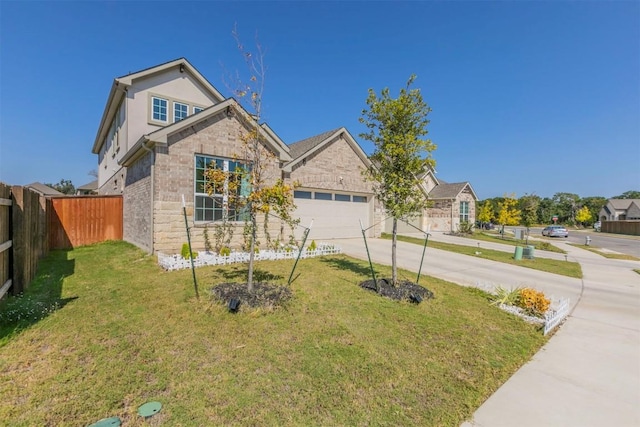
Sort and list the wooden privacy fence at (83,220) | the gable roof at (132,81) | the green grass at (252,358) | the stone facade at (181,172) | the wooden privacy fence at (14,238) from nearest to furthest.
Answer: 1. the green grass at (252,358)
2. the wooden privacy fence at (14,238)
3. the stone facade at (181,172)
4. the wooden privacy fence at (83,220)
5. the gable roof at (132,81)

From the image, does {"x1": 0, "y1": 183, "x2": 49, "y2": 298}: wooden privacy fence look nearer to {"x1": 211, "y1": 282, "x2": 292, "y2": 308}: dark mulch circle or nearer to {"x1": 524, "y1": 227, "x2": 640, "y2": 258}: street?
{"x1": 211, "y1": 282, "x2": 292, "y2": 308}: dark mulch circle

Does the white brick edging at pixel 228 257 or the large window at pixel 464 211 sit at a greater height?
the large window at pixel 464 211

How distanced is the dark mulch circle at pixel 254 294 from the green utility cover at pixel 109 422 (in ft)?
8.49

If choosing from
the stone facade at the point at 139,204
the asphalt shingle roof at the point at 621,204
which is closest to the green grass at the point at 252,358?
the stone facade at the point at 139,204

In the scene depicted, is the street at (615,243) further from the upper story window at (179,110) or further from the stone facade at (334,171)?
the upper story window at (179,110)

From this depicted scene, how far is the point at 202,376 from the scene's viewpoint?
126 inches

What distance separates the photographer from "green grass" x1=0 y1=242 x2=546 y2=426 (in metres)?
2.77

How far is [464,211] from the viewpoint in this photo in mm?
28391

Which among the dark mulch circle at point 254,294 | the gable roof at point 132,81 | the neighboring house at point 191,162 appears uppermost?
the gable roof at point 132,81

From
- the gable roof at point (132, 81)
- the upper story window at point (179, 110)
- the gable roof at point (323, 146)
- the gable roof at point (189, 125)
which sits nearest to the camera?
the gable roof at point (189, 125)

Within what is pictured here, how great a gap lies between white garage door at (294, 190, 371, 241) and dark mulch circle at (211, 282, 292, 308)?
295 inches

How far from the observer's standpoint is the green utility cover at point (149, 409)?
2.60m

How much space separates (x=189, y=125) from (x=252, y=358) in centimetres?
853

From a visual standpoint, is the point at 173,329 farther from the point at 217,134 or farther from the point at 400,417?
the point at 217,134
